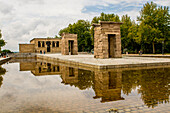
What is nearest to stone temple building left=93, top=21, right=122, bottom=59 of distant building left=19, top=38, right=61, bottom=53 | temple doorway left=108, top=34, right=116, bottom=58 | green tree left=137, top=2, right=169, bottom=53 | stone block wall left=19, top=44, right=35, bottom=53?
temple doorway left=108, top=34, right=116, bottom=58

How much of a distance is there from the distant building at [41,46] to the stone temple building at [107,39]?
46.2 m

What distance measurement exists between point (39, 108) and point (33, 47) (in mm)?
63733

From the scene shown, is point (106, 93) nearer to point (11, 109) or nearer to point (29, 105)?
point (29, 105)

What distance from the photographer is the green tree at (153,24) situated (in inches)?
1518

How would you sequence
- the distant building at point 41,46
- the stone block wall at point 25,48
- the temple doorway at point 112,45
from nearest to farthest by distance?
the temple doorway at point 112,45 → the stone block wall at point 25,48 → the distant building at point 41,46

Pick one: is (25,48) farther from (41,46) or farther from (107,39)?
(107,39)

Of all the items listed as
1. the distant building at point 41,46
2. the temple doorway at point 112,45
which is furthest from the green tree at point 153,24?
the distant building at point 41,46

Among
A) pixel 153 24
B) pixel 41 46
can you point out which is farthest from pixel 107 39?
pixel 41 46

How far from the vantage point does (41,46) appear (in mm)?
64375

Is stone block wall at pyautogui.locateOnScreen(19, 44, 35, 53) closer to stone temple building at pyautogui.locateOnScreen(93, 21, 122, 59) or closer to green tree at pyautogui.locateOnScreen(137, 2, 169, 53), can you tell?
green tree at pyautogui.locateOnScreen(137, 2, 169, 53)

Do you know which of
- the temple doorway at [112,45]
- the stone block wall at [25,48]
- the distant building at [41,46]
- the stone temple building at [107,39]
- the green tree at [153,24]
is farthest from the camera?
the distant building at [41,46]

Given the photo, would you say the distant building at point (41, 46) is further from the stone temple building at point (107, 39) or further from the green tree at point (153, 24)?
the stone temple building at point (107, 39)

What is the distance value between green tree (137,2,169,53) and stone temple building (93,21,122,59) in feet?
66.7

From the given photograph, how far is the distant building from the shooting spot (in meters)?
63.7
